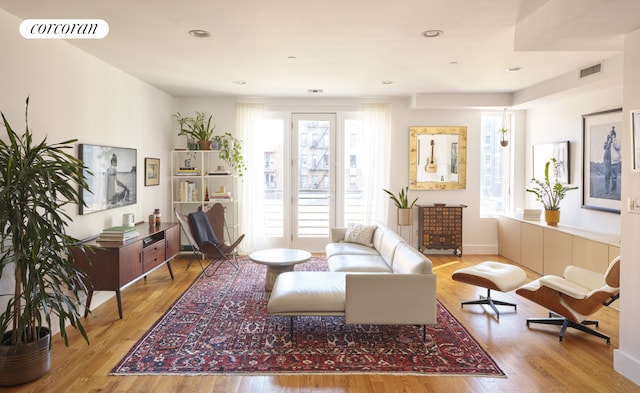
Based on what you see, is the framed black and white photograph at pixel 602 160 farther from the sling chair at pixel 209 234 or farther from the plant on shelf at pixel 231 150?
the plant on shelf at pixel 231 150

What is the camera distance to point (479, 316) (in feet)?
13.8

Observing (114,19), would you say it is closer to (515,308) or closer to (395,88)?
(395,88)

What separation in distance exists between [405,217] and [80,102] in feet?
15.0

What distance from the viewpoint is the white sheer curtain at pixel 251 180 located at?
22.9 ft

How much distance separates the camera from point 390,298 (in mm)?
3414

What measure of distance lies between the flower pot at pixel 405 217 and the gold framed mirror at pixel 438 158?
2.26 feet

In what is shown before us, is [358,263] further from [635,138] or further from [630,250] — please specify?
[635,138]

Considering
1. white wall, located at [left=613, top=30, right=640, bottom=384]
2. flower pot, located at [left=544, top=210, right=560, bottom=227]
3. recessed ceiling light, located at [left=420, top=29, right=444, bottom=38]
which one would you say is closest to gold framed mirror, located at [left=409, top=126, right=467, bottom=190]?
flower pot, located at [left=544, top=210, right=560, bottom=227]

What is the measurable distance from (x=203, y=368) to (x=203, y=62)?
3.22 m

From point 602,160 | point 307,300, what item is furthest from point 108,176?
point 602,160

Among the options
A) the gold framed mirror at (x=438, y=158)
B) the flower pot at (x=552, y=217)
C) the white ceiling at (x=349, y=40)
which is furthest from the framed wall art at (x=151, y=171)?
the flower pot at (x=552, y=217)

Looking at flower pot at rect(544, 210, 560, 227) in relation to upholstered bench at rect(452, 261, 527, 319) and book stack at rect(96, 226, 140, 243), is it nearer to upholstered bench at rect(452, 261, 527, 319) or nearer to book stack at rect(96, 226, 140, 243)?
upholstered bench at rect(452, 261, 527, 319)

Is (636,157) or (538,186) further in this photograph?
(538,186)

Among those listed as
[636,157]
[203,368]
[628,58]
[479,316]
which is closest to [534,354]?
[479,316]
